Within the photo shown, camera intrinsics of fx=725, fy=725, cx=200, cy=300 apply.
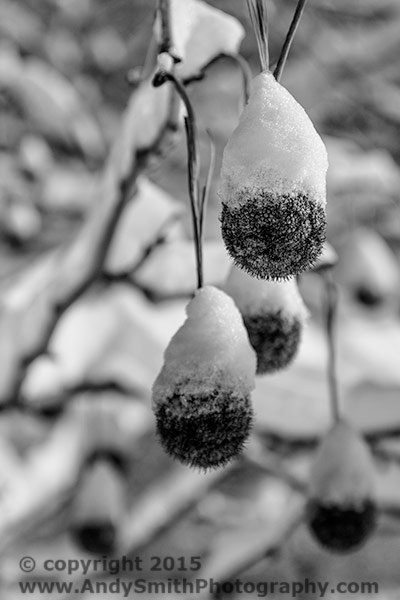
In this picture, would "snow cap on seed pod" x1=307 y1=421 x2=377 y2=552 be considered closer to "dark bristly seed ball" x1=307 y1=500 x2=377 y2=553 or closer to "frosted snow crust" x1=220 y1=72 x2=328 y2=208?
"dark bristly seed ball" x1=307 y1=500 x2=377 y2=553

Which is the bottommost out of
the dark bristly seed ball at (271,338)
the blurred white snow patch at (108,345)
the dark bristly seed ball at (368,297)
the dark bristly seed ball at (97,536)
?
the dark bristly seed ball at (97,536)

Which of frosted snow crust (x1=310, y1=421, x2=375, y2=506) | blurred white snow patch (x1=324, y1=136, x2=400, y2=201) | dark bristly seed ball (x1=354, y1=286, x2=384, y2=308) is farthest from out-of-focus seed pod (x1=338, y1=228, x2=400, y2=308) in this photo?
frosted snow crust (x1=310, y1=421, x2=375, y2=506)

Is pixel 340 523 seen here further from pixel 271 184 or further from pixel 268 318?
pixel 271 184

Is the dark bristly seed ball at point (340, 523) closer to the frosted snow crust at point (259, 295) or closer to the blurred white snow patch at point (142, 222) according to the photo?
the frosted snow crust at point (259, 295)

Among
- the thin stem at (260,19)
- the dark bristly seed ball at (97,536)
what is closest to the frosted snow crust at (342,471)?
the thin stem at (260,19)

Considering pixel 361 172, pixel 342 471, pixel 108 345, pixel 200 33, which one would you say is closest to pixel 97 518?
pixel 108 345

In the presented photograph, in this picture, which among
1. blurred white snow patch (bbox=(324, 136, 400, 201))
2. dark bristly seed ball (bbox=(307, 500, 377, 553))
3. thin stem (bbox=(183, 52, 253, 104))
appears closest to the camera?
thin stem (bbox=(183, 52, 253, 104))

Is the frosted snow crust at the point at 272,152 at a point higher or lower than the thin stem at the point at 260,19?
lower
